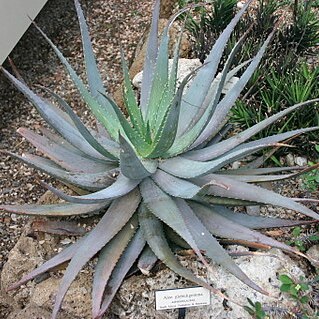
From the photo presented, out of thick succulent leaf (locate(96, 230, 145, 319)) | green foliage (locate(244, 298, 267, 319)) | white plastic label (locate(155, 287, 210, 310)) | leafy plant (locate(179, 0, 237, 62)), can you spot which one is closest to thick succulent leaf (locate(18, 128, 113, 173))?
thick succulent leaf (locate(96, 230, 145, 319))

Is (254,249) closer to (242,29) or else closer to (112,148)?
(112,148)

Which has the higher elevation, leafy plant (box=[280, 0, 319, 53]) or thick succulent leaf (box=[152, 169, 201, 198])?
thick succulent leaf (box=[152, 169, 201, 198])

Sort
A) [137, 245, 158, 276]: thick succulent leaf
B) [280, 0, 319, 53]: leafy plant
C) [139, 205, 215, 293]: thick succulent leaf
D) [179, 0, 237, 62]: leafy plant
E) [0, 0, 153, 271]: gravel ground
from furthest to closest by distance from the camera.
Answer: [0, 0, 153, 271]: gravel ground, [179, 0, 237, 62]: leafy plant, [280, 0, 319, 53]: leafy plant, [137, 245, 158, 276]: thick succulent leaf, [139, 205, 215, 293]: thick succulent leaf

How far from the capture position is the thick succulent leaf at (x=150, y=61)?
2.57 metres

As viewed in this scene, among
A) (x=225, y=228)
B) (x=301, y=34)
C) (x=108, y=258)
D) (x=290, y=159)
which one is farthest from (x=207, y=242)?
(x=301, y=34)

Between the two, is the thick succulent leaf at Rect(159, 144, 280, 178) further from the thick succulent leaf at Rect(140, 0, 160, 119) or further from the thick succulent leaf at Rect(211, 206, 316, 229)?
the thick succulent leaf at Rect(140, 0, 160, 119)

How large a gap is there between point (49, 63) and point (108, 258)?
103 inches

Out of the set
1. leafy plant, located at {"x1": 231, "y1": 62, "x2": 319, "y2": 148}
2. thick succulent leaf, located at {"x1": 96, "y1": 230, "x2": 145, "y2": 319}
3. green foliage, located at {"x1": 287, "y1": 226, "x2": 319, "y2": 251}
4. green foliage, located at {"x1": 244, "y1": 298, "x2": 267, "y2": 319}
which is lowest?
green foliage, located at {"x1": 287, "y1": 226, "x2": 319, "y2": 251}

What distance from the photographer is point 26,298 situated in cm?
260

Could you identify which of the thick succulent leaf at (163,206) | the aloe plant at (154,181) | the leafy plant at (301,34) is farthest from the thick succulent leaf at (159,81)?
the leafy plant at (301,34)

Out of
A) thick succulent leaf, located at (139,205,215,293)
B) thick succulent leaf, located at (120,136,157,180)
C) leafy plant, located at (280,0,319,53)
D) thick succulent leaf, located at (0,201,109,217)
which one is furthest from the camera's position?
leafy plant, located at (280,0,319,53)

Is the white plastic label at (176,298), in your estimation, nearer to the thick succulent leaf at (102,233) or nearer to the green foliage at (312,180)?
the thick succulent leaf at (102,233)

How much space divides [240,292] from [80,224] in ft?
2.27

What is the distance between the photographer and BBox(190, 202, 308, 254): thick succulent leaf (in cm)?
211
